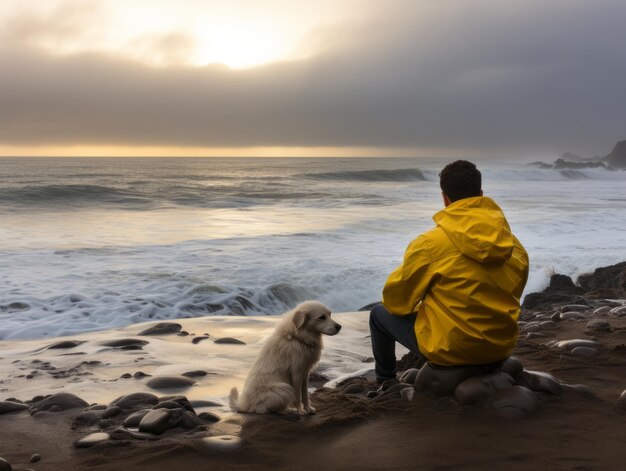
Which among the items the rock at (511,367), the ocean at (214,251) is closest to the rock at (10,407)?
the rock at (511,367)

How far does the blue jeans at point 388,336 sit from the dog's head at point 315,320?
379mm

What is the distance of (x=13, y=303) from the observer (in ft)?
34.5

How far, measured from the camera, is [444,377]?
4477 mm

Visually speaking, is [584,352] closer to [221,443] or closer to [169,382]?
[221,443]

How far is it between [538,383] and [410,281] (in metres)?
1.33

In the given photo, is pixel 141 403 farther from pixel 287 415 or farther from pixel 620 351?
pixel 620 351

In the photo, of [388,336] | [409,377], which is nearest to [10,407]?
[388,336]

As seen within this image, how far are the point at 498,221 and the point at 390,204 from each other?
29.4 m

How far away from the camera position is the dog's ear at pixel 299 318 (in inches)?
189

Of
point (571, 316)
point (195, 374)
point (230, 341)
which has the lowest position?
point (230, 341)

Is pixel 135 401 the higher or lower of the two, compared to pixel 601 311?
higher

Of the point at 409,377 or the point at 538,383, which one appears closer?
the point at 538,383

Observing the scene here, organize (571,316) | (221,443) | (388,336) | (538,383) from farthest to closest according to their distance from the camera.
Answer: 1. (571,316)
2. (388,336)
3. (538,383)
4. (221,443)

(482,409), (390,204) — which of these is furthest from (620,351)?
(390,204)
